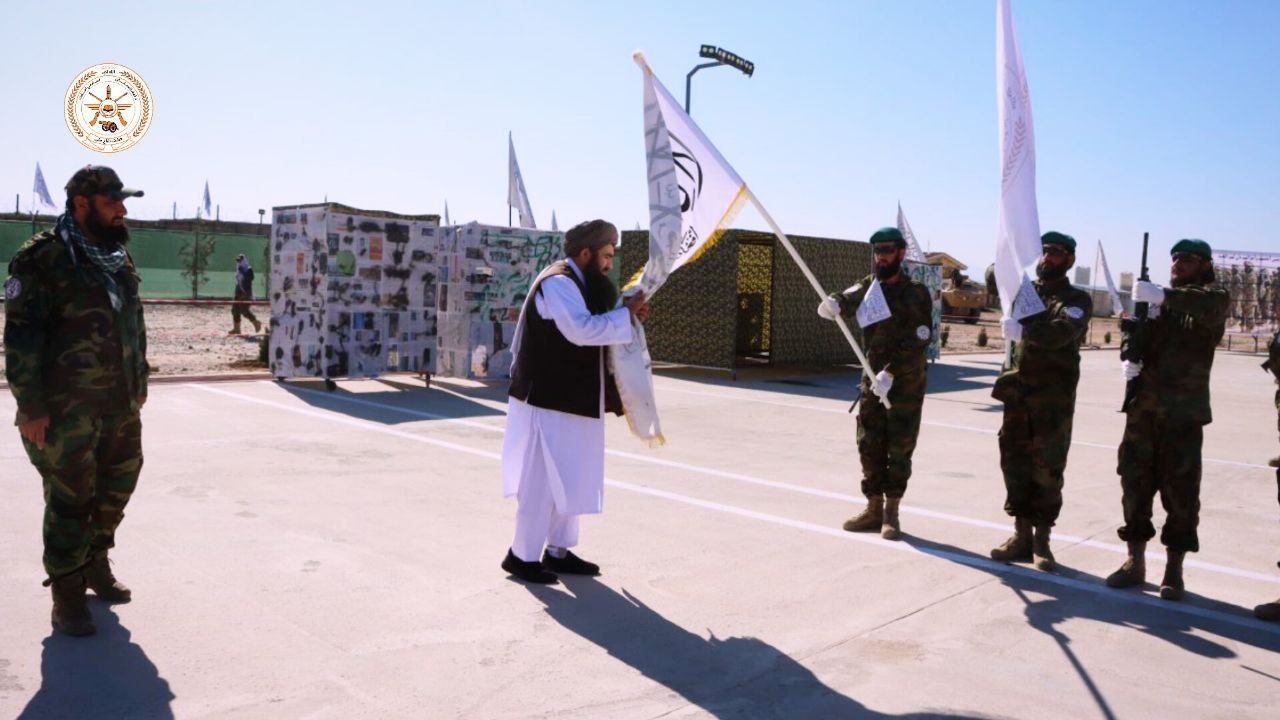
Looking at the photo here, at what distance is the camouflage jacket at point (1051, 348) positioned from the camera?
18.1 feet

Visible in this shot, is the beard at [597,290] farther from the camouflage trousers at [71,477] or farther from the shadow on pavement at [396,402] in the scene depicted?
the shadow on pavement at [396,402]

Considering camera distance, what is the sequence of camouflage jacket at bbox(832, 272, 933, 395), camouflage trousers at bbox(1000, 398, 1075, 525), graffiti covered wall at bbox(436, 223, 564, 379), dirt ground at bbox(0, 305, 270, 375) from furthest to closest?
dirt ground at bbox(0, 305, 270, 375) < graffiti covered wall at bbox(436, 223, 564, 379) < camouflage jacket at bbox(832, 272, 933, 395) < camouflage trousers at bbox(1000, 398, 1075, 525)

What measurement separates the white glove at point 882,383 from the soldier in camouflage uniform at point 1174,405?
1311mm

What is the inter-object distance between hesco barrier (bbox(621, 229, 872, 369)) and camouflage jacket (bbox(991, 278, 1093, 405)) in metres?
10.4

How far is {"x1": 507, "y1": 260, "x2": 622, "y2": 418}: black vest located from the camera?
201 inches

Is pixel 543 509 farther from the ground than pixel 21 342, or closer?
closer

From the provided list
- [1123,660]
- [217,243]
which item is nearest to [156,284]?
[217,243]

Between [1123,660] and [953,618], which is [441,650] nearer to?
[953,618]

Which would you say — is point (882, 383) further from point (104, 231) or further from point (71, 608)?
point (71, 608)

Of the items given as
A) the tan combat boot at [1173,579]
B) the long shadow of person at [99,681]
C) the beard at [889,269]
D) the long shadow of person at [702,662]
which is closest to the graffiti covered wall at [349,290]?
the beard at [889,269]

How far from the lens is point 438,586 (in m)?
5.04

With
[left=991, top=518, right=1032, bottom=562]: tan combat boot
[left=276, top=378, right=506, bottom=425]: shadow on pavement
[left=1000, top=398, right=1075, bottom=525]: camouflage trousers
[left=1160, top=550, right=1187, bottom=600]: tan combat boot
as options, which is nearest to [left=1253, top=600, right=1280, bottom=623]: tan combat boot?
[left=1160, top=550, right=1187, bottom=600]: tan combat boot

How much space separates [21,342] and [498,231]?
9.77 metres

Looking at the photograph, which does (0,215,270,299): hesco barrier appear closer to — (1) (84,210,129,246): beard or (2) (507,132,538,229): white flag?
(2) (507,132,538,229): white flag
